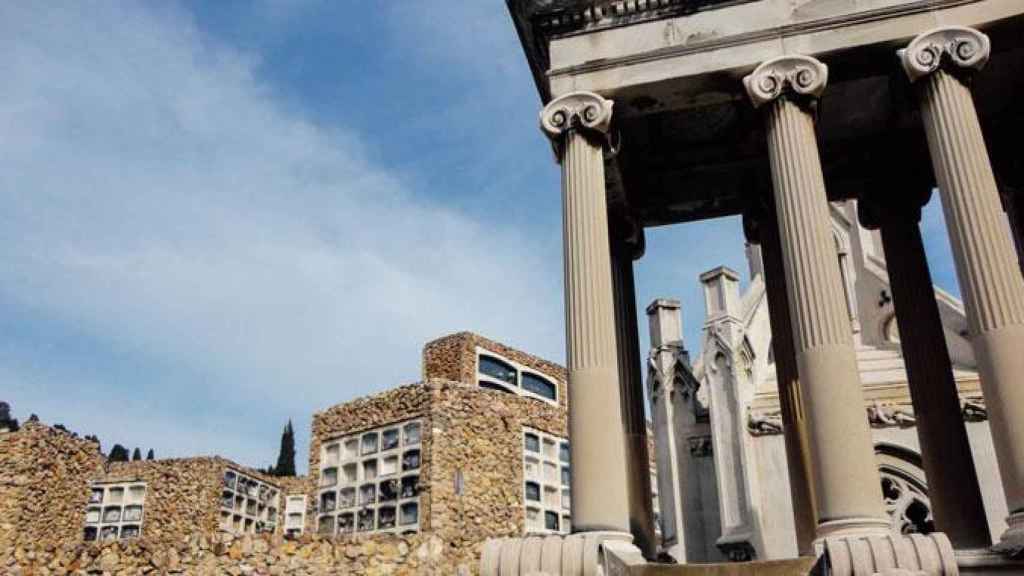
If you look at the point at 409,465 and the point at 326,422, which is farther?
the point at 326,422

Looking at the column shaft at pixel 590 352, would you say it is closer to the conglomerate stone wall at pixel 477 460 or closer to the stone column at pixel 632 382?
the stone column at pixel 632 382

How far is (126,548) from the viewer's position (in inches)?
683

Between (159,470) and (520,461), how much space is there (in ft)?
54.6

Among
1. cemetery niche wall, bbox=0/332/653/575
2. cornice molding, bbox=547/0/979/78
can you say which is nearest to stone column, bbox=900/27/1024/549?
cornice molding, bbox=547/0/979/78

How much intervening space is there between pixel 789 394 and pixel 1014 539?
5189mm

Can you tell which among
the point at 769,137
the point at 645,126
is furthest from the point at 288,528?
the point at 769,137

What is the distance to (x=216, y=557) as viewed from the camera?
683 inches

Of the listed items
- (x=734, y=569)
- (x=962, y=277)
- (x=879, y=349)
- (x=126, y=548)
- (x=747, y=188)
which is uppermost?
(x=747, y=188)

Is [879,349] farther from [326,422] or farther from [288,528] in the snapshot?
[288,528]

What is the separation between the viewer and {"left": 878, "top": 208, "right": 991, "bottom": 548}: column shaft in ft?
40.4

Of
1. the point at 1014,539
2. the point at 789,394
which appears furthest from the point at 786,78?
the point at 1014,539

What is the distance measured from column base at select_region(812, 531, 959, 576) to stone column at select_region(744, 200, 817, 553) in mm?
4017

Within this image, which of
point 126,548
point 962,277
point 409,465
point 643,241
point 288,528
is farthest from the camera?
point 288,528

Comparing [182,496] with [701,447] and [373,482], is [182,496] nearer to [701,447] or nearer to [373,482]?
[373,482]
